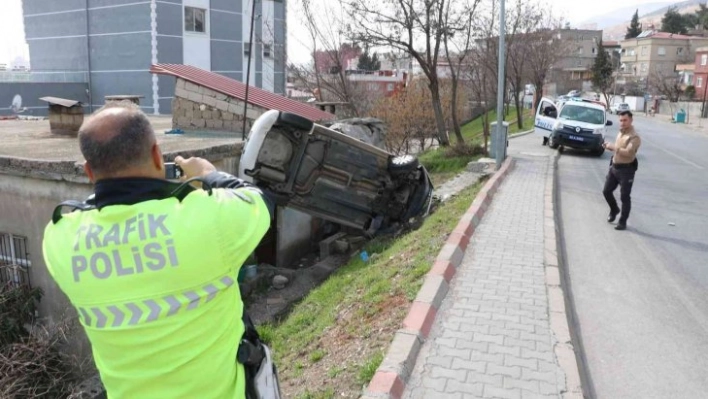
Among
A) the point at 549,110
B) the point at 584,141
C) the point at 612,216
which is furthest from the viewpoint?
the point at 549,110

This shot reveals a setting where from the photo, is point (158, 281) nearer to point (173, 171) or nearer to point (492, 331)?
point (173, 171)

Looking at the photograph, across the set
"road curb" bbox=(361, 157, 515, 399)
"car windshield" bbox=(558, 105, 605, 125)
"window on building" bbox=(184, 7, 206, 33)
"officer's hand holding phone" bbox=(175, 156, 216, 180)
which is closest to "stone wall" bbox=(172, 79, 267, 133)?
"road curb" bbox=(361, 157, 515, 399)

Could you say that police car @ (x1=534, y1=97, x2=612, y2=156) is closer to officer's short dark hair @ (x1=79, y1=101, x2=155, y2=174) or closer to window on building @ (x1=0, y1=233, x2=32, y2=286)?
window on building @ (x1=0, y1=233, x2=32, y2=286)

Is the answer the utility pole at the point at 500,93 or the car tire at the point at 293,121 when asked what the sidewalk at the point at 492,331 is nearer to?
the car tire at the point at 293,121

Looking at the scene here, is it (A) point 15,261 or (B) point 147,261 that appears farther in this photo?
(A) point 15,261

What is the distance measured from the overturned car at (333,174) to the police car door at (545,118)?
1339cm

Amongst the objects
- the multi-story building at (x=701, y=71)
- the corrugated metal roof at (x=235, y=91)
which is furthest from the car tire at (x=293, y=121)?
the multi-story building at (x=701, y=71)

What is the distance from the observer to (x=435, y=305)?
5.16 m

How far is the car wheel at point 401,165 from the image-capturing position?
9500 mm

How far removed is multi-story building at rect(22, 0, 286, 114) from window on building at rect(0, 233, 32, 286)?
860 inches

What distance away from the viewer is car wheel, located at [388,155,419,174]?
374 inches

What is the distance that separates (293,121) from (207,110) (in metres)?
4.37

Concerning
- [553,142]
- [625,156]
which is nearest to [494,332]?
[625,156]

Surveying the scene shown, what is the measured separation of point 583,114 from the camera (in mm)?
20578
